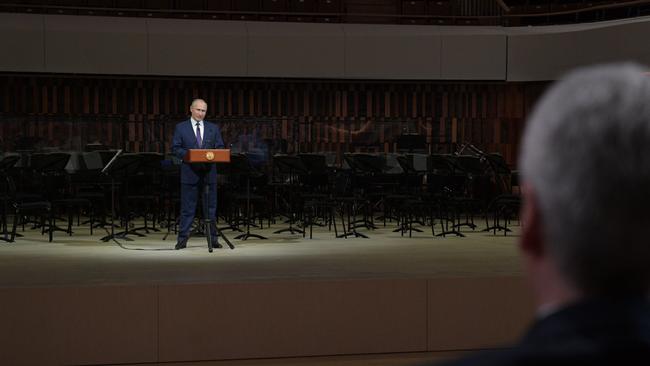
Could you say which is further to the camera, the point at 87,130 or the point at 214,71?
the point at 214,71

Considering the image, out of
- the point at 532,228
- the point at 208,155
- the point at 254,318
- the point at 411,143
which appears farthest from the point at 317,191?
the point at 532,228

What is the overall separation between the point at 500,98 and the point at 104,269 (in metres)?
9.19

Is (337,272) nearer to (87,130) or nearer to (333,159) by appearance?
(333,159)

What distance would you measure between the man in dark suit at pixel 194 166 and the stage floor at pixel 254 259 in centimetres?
31

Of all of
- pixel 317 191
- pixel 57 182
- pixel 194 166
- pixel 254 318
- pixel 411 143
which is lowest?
pixel 254 318

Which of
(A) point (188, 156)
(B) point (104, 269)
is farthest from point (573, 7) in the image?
(B) point (104, 269)

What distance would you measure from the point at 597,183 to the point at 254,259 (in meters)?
6.66

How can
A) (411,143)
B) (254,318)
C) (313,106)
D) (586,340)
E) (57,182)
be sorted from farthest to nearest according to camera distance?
(313,106)
(411,143)
(57,182)
(254,318)
(586,340)

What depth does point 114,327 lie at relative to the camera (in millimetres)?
4754

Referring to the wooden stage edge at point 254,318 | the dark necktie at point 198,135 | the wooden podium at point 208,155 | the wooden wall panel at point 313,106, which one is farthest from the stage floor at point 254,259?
the wooden wall panel at point 313,106

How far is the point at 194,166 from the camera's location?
7805 millimetres

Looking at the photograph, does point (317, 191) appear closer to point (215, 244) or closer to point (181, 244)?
point (215, 244)

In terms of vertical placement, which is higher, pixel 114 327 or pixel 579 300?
pixel 579 300

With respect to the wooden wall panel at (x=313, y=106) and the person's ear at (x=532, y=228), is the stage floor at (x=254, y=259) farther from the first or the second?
the person's ear at (x=532, y=228)
